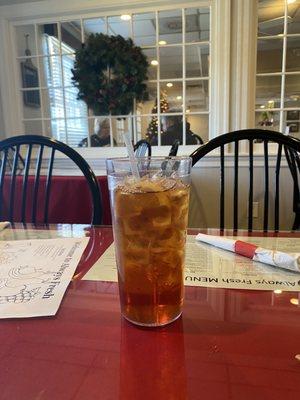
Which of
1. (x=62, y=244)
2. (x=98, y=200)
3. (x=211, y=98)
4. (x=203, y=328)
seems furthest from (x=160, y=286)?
(x=211, y=98)

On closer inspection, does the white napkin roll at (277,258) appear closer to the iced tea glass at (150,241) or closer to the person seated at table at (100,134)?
the iced tea glass at (150,241)

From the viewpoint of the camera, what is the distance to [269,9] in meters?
2.57

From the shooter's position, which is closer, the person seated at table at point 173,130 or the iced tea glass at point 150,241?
the iced tea glass at point 150,241

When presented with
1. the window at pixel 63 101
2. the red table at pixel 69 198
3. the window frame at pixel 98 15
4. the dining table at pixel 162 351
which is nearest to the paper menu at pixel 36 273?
the dining table at pixel 162 351

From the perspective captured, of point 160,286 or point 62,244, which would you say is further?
point 62,244

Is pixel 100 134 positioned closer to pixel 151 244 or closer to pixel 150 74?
pixel 150 74

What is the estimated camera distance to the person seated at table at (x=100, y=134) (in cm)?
303

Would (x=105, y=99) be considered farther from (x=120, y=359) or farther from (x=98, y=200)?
(x=120, y=359)

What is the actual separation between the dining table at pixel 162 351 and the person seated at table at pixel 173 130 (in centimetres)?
248

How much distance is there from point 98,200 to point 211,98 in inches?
77.9

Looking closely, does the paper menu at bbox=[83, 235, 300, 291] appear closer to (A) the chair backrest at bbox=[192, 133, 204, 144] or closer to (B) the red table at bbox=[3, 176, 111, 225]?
(B) the red table at bbox=[3, 176, 111, 225]

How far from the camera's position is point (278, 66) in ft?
9.15

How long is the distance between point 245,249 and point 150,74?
8.36 feet

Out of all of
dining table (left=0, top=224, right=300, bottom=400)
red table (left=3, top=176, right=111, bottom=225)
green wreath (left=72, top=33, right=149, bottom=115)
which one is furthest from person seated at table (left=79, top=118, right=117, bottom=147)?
dining table (left=0, top=224, right=300, bottom=400)
